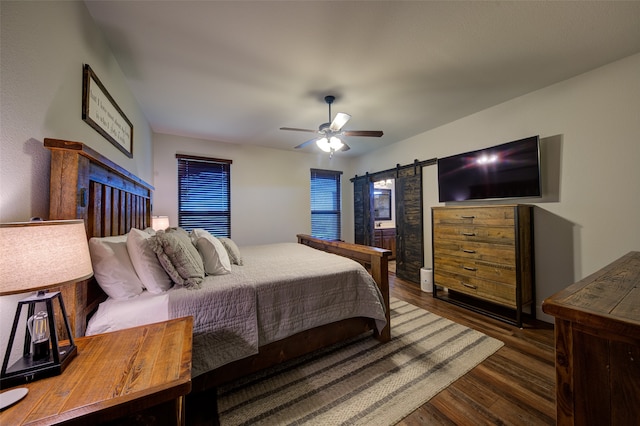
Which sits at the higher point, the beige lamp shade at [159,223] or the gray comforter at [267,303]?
the beige lamp shade at [159,223]

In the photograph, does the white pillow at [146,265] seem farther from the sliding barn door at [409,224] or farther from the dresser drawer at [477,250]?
the sliding barn door at [409,224]

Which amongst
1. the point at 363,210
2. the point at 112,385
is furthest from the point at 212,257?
the point at 363,210

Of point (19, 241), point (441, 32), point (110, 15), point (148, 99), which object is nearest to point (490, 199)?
point (441, 32)

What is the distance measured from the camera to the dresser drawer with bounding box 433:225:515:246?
2490mm

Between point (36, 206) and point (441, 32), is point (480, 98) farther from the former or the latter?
point (36, 206)

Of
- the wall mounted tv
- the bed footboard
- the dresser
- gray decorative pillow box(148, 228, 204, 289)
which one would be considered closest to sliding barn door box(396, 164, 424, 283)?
the wall mounted tv

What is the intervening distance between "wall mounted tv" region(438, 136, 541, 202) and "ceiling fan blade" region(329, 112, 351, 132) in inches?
73.4

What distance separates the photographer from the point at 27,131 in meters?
1.01

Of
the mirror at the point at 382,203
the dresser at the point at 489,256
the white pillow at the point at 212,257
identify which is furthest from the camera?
the mirror at the point at 382,203

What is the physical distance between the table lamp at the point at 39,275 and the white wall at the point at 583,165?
373 centimetres

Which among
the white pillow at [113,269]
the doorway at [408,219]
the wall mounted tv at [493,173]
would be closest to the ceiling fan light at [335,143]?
the wall mounted tv at [493,173]

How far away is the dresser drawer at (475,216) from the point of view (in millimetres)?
2492

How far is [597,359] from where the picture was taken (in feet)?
2.33

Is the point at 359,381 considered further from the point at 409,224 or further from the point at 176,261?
the point at 409,224
